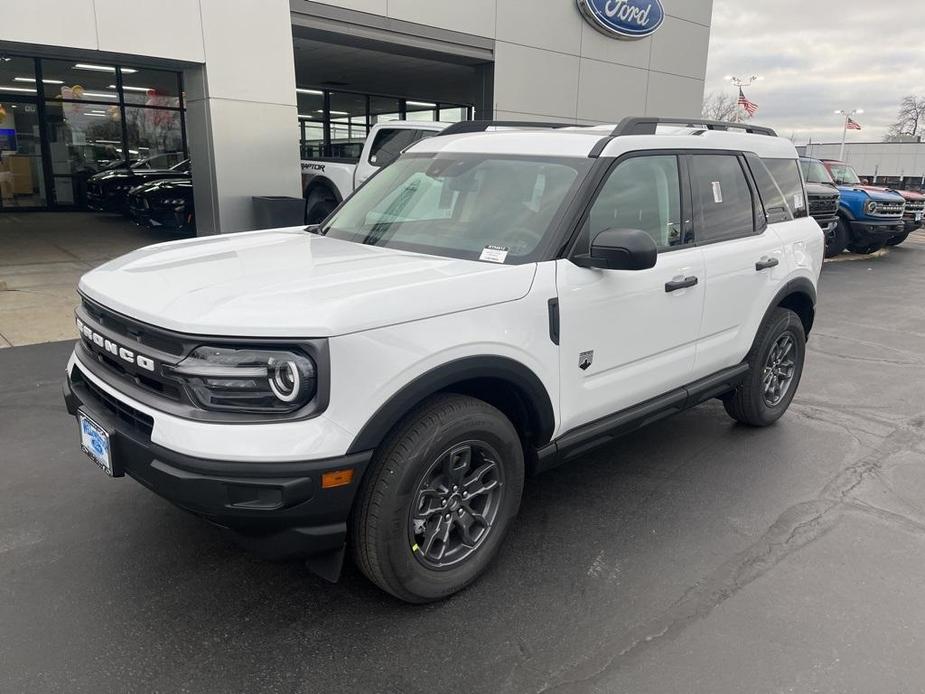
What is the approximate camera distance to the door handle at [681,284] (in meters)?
3.62

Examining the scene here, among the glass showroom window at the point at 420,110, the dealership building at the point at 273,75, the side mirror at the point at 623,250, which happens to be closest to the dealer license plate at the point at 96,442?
the side mirror at the point at 623,250

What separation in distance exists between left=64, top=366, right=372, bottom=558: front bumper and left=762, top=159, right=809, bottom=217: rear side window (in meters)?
3.73

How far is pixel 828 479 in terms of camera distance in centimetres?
427

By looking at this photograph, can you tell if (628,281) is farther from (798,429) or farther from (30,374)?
(30,374)

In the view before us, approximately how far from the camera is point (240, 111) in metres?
10.0

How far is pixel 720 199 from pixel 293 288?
107 inches

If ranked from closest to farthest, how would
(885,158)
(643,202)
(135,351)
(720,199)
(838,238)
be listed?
(135,351), (643,202), (720,199), (838,238), (885,158)

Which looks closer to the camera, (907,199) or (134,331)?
(134,331)

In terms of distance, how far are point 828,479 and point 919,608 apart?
1.31 metres

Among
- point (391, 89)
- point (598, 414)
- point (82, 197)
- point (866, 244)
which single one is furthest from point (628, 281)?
point (391, 89)

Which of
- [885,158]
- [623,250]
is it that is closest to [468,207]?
[623,250]

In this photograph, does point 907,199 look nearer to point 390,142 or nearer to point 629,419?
point 390,142

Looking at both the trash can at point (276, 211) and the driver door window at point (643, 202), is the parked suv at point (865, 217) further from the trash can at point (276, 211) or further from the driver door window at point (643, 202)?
the driver door window at point (643, 202)

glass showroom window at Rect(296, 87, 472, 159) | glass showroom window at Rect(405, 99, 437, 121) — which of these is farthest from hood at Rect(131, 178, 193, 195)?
glass showroom window at Rect(405, 99, 437, 121)
